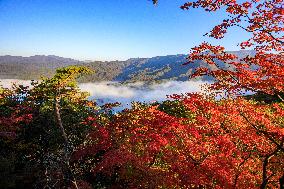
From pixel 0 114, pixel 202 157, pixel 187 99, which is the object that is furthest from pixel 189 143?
pixel 0 114

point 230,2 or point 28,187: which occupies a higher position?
point 230,2

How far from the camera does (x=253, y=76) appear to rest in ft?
28.5

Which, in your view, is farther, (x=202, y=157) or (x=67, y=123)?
(x=67, y=123)

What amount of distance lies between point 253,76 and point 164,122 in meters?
3.31

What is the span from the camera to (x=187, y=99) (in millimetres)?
10180

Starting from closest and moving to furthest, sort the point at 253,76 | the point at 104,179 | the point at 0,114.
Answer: the point at 253,76 → the point at 104,179 → the point at 0,114

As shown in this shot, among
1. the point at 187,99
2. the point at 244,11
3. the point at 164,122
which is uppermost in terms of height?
the point at 244,11

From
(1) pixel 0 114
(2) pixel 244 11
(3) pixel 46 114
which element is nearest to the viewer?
(2) pixel 244 11

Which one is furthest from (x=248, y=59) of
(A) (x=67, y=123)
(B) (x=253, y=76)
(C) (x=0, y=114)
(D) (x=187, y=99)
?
(C) (x=0, y=114)

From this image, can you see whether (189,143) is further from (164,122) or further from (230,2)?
(230,2)

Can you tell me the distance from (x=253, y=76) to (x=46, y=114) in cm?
1350

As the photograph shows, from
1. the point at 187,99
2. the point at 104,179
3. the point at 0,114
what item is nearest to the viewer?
the point at 187,99

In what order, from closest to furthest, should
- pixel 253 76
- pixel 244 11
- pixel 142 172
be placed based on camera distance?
pixel 244 11 < pixel 253 76 < pixel 142 172

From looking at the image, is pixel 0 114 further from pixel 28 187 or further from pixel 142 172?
pixel 142 172
